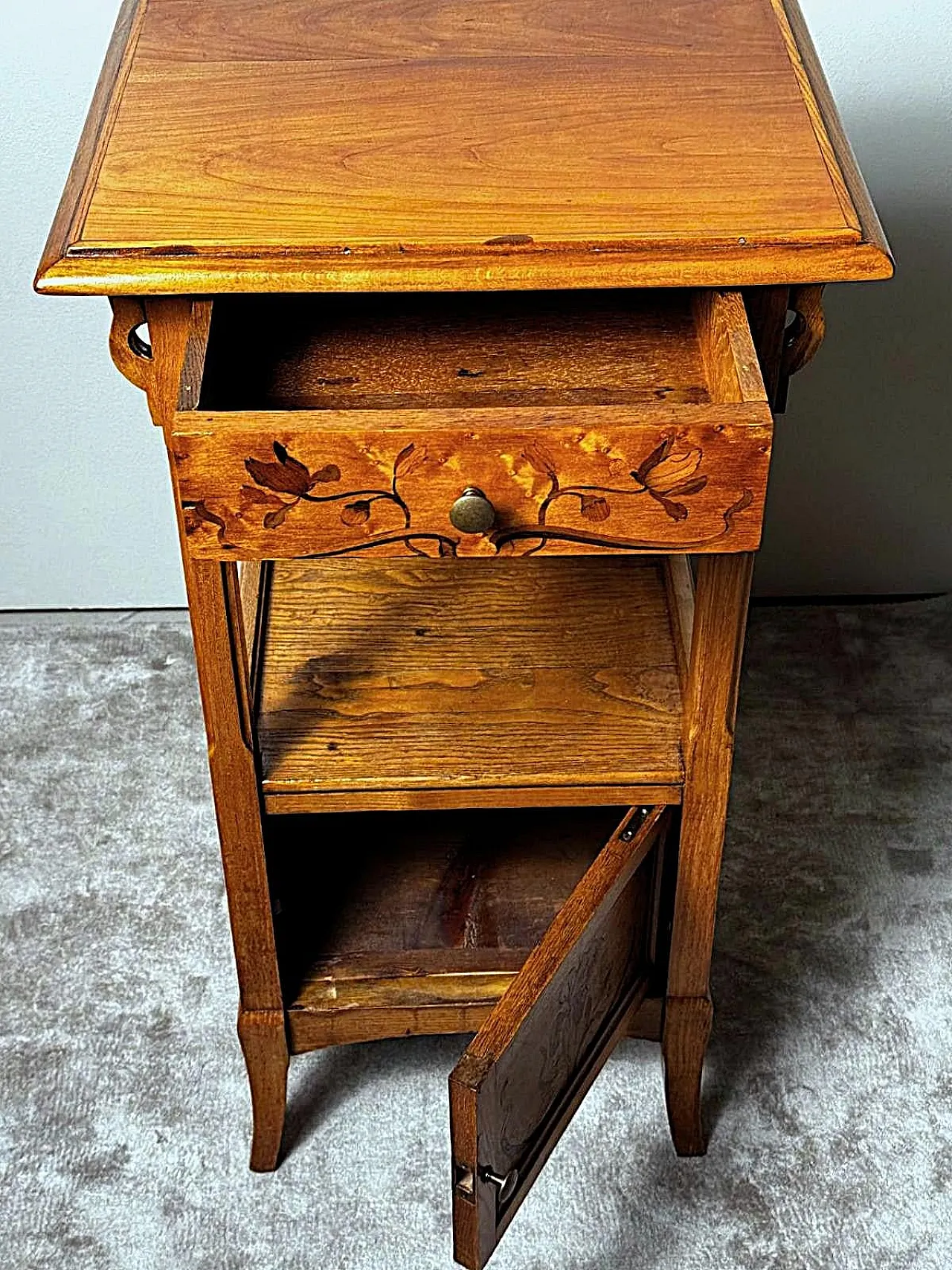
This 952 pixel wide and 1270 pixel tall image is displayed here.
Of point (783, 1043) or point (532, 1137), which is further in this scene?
point (783, 1043)

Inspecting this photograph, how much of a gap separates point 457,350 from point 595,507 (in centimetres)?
25

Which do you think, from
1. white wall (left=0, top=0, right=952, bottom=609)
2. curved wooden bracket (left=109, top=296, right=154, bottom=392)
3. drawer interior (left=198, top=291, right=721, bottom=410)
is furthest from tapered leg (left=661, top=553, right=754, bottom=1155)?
white wall (left=0, top=0, right=952, bottom=609)

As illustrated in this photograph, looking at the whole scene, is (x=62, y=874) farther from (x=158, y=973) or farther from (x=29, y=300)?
(x=29, y=300)

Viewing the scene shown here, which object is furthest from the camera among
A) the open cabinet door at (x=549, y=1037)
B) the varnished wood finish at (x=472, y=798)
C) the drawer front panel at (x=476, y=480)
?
the varnished wood finish at (x=472, y=798)

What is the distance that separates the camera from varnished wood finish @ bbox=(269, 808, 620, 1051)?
48.4 inches

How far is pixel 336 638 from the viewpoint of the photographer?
1.18 meters

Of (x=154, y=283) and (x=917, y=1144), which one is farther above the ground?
(x=154, y=283)

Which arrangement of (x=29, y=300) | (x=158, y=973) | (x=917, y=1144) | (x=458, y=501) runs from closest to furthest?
(x=458, y=501), (x=917, y=1144), (x=158, y=973), (x=29, y=300)

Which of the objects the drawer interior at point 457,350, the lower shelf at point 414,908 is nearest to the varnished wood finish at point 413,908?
the lower shelf at point 414,908

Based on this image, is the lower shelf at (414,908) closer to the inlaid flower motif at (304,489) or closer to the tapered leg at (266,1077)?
the tapered leg at (266,1077)

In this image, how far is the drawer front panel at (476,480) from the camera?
81 cm

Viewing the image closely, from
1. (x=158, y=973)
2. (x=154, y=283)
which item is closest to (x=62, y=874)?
(x=158, y=973)

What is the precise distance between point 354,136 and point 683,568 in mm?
389

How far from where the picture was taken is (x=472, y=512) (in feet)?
2.74
